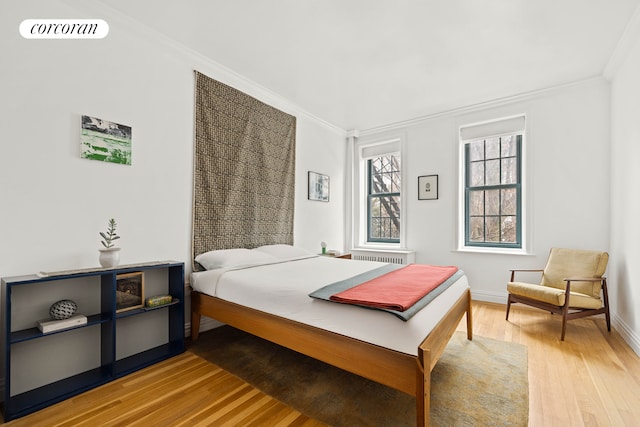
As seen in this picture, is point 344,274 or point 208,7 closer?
point 208,7

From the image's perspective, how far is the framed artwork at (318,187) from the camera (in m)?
4.57

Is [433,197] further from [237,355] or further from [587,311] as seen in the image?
[237,355]

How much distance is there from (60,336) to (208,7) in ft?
8.97

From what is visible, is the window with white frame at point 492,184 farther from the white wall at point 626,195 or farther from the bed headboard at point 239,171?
the bed headboard at point 239,171

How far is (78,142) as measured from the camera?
221cm

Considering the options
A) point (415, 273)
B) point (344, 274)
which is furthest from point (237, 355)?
point (415, 273)

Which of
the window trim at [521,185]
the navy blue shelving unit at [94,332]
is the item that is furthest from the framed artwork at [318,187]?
the navy blue shelving unit at [94,332]

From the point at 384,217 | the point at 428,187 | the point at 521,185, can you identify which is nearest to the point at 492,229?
the point at 521,185

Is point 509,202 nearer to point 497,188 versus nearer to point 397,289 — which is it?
point 497,188

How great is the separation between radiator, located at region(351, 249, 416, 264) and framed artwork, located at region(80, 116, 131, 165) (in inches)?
145

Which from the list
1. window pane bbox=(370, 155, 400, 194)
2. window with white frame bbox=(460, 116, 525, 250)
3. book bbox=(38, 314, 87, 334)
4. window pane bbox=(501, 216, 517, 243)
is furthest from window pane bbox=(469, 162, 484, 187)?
book bbox=(38, 314, 87, 334)

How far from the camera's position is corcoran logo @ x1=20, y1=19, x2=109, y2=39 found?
6.60 feet

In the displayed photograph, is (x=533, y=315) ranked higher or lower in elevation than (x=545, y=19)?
lower

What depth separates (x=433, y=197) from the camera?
15.0 ft
